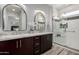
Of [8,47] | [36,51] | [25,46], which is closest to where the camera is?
[8,47]

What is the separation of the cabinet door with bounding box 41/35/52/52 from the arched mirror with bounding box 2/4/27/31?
0.52 m

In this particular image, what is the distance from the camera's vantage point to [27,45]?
199 centimetres

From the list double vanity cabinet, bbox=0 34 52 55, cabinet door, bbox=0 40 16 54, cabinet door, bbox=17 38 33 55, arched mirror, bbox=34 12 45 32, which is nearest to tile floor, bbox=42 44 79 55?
double vanity cabinet, bbox=0 34 52 55

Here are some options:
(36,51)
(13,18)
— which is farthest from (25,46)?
(13,18)

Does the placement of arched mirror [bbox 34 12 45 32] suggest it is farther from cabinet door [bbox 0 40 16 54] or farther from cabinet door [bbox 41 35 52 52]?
cabinet door [bbox 0 40 16 54]

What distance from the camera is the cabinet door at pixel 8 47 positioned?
5.31ft

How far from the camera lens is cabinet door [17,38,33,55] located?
1.85m

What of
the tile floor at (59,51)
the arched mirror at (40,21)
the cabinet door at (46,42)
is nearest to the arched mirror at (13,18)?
the arched mirror at (40,21)

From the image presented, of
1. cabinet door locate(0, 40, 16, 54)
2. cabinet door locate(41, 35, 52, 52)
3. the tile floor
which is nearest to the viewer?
cabinet door locate(0, 40, 16, 54)

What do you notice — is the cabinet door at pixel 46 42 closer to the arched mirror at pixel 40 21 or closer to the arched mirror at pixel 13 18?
the arched mirror at pixel 40 21

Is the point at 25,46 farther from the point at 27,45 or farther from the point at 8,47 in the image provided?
the point at 8,47

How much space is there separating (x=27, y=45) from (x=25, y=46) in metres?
0.05

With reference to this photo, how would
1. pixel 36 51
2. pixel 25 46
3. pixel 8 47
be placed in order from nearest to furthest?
pixel 8 47, pixel 25 46, pixel 36 51
